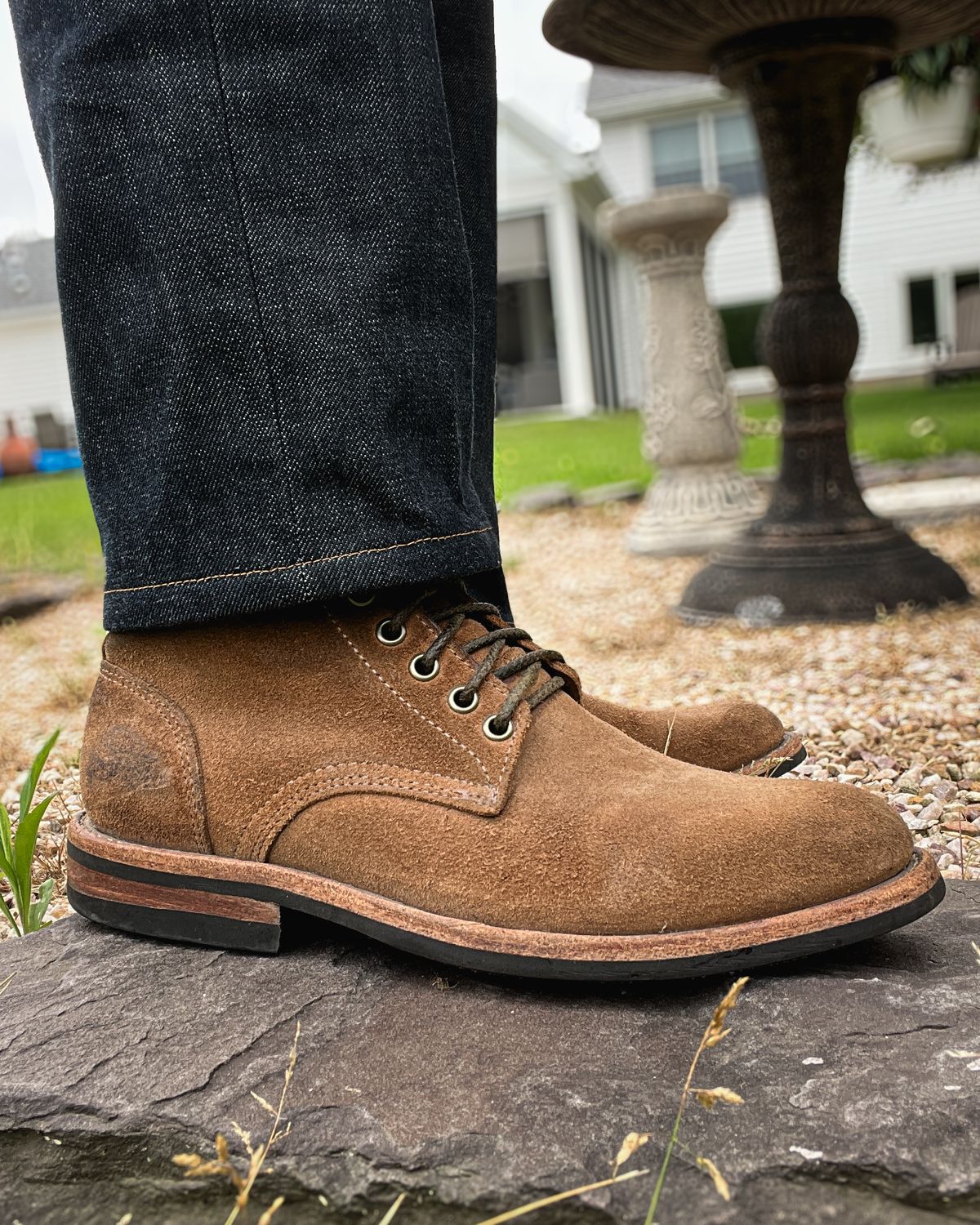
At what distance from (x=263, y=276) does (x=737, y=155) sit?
69.0 ft

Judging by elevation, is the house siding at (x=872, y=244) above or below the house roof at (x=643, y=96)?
below

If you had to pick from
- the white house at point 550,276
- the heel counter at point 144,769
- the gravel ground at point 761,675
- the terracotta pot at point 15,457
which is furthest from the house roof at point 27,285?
the heel counter at point 144,769

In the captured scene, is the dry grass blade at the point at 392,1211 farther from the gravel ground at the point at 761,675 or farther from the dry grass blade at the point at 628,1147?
the gravel ground at the point at 761,675

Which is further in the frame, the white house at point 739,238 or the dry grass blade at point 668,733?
the white house at point 739,238

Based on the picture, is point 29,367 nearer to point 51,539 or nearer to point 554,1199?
point 51,539

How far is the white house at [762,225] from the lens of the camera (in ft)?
64.0

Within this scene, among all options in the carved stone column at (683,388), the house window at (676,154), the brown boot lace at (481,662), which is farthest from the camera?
the house window at (676,154)

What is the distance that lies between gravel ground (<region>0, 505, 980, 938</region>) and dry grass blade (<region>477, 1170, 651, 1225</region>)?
1.47ft

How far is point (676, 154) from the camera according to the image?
20359 millimetres

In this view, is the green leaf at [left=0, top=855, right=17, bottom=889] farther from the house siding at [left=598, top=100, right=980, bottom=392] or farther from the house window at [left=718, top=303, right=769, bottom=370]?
the house siding at [left=598, top=100, right=980, bottom=392]

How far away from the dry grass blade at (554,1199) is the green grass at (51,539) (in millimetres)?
4326

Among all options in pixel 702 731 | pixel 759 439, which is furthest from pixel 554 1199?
pixel 759 439

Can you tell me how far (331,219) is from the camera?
3.06 feet

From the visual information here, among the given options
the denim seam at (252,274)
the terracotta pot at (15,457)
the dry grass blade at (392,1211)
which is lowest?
the dry grass blade at (392,1211)
